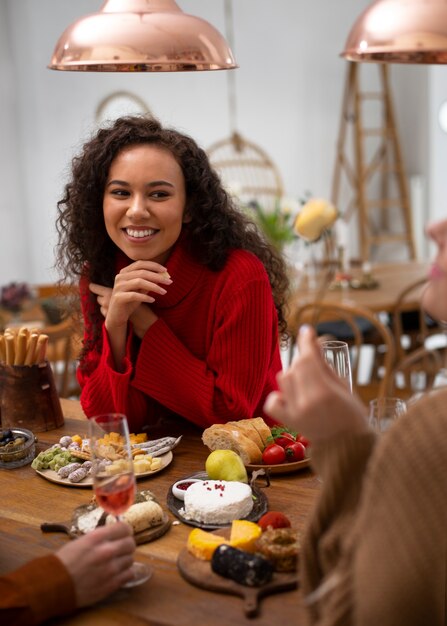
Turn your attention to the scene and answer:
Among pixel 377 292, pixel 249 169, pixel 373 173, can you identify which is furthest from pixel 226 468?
pixel 373 173

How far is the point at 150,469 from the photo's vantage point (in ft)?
6.09

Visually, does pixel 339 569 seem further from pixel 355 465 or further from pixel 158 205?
pixel 158 205

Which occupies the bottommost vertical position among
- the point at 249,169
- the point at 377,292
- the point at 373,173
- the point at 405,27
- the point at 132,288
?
the point at 377,292

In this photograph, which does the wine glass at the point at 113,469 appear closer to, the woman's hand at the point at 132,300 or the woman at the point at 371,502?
the woman at the point at 371,502

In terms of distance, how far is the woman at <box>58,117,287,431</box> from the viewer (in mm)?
2145

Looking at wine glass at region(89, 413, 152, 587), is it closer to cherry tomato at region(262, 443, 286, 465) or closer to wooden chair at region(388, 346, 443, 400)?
cherry tomato at region(262, 443, 286, 465)

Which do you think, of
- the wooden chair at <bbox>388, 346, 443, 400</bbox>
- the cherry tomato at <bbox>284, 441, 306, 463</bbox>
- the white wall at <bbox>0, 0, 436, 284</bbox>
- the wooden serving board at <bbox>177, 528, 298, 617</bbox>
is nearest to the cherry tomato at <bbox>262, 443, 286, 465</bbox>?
the cherry tomato at <bbox>284, 441, 306, 463</bbox>

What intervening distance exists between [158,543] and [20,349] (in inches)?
30.4

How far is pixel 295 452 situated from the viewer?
73.4 inches

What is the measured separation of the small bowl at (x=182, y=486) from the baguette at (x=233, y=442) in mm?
125

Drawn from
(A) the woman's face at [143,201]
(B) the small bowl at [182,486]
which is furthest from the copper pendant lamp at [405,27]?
(B) the small bowl at [182,486]

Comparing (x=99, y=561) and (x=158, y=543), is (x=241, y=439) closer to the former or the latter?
(x=158, y=543)

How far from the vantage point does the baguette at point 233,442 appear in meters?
1.85

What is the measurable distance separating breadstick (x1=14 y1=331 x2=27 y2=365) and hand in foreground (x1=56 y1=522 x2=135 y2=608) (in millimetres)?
824
